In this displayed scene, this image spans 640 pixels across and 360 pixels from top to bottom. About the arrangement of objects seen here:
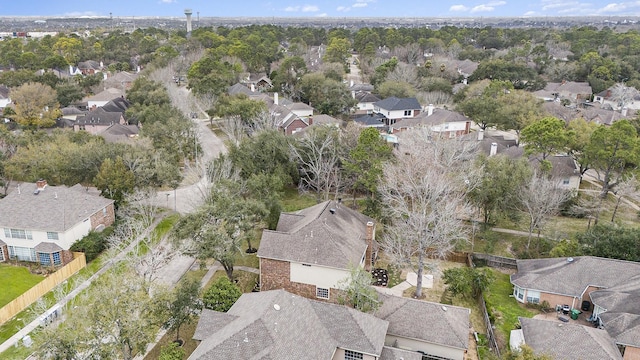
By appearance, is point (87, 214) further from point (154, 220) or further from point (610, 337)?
point (610, 337)

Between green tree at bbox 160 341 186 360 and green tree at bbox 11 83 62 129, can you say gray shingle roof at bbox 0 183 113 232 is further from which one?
green tree at bbox 11 83 62 129

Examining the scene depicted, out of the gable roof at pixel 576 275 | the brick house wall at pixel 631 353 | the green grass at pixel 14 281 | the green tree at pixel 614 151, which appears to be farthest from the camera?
the green tree at pixel 614 151

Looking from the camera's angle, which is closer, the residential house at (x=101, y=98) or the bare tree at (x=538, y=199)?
the bare tree at (x=538, y=199)

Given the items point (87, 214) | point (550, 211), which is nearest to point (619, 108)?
point (550, 211)

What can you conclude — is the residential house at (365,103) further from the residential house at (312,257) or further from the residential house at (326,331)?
the residential house at (326,331)

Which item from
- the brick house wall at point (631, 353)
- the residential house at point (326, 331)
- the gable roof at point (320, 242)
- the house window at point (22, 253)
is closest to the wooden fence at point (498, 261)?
the gable roof at point (320, 242)

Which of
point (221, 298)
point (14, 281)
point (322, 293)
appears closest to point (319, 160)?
point (322, 293)

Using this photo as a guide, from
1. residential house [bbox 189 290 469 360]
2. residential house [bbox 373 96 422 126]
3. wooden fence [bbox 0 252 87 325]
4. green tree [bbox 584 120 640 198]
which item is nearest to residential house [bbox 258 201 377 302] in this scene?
residential house [bbox 189 290 469 360]
